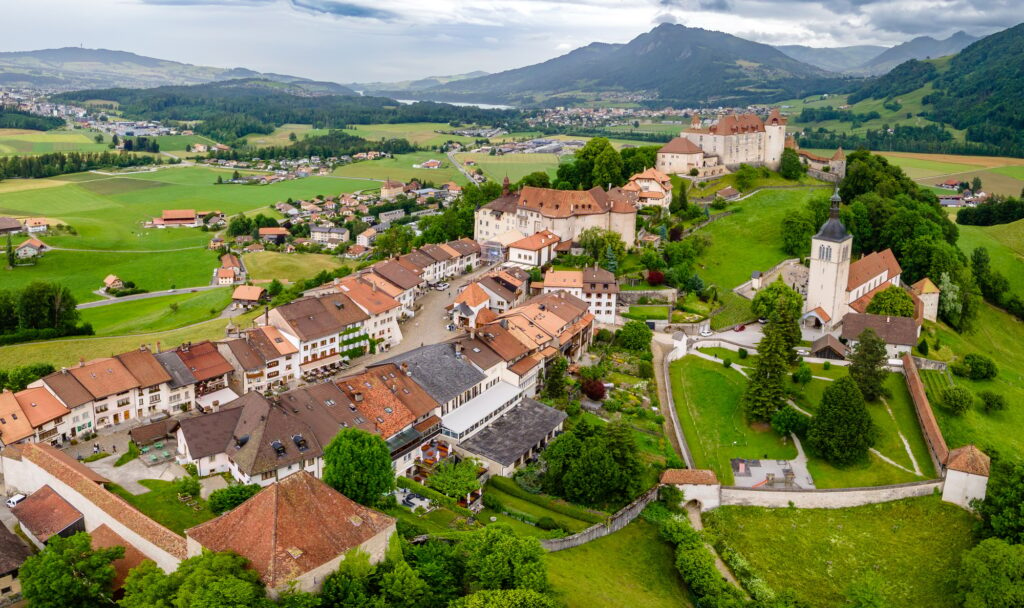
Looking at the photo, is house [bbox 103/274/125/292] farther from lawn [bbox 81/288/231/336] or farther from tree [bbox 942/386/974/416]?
tree [bbox 942/386/974/416]

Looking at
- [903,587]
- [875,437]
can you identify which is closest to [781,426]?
[875,437]

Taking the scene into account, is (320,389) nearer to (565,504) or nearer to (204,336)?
(565,504)

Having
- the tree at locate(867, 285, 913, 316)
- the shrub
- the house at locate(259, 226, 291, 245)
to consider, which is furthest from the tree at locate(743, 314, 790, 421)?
the house at locate(259, 226, 291, 245)

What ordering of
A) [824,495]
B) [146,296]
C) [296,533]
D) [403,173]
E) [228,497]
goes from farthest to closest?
[403,173] < [146,296] < [824,495] < [228,497] < [296,533]

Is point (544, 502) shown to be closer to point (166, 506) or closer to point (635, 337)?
point (166, 506)

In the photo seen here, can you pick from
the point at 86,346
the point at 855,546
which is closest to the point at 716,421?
the point at 855,546

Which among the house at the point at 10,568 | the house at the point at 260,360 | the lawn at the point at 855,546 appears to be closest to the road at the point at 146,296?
the house at the point at 260,360
